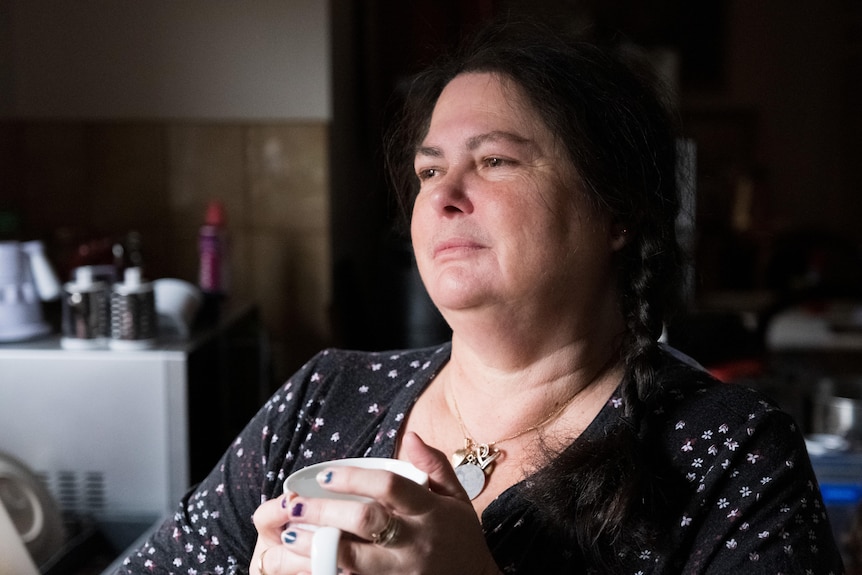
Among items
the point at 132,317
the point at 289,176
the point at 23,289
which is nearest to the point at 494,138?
the point at 132,317

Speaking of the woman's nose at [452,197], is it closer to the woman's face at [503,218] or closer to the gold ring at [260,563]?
the woman's face at [503,218]

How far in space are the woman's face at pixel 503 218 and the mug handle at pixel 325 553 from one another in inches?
13.7

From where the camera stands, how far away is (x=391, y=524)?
2.33ft

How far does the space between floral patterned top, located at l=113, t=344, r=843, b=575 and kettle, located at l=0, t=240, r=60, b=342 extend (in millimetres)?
671

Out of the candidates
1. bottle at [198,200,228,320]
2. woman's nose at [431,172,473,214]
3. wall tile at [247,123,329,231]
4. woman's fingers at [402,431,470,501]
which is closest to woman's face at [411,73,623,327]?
woman's nose at [431,172,473,214]

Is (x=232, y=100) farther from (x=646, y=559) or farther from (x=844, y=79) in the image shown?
(x=844, y=79)

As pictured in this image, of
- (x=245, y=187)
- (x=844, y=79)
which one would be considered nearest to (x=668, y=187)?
(x=245, y=187)

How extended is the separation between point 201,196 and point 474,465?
6.47ft

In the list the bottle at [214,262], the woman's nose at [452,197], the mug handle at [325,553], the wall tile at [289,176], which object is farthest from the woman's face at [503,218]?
the wall tile at [289,176]

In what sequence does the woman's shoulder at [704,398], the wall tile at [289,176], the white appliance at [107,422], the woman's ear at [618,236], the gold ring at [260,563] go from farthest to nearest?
1. the wall tile at [289,176]
2. the white appliance at [107,422]
3. the woman's ear at [618,236]
4. the woman's shoulder at [704,398]
5. the gold ring at [260,563]

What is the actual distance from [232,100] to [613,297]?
1.89 metres

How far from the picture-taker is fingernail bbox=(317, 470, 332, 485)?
0.72 metres

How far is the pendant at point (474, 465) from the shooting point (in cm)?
100

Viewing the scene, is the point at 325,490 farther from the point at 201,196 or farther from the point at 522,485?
the point at 201,196
